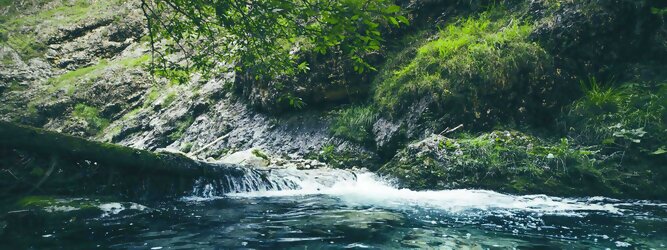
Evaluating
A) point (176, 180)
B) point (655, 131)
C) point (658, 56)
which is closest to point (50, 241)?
point (176, 180)

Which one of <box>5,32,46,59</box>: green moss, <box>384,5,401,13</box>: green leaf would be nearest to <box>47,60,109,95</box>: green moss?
<box>5,32,46,59</box>: green moss

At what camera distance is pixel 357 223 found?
17.4ft

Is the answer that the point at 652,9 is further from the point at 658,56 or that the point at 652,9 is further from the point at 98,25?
the point at 98,25

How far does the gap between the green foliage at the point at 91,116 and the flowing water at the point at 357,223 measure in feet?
46.1

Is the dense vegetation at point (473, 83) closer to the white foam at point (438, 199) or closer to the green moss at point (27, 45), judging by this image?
the white foam at point (438, 199)

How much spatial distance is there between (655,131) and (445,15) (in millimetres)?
6803

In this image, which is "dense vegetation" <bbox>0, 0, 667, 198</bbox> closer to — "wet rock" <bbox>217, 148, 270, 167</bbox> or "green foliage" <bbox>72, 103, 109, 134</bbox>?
"wet rock" <bbox>217, 148, 270, 167</bbox>

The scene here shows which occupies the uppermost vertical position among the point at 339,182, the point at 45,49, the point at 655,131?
the point at 45,49

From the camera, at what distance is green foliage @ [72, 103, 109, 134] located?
19.4 m

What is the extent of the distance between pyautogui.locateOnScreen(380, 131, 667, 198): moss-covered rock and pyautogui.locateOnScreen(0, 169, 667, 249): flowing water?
0.39 meters

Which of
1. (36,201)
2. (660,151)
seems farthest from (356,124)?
(36,201)

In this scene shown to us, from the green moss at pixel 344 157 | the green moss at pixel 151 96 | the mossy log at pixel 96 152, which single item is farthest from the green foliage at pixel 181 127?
the mossy log at pixel 96 152

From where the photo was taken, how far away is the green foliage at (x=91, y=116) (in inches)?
765

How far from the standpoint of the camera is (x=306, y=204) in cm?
694
